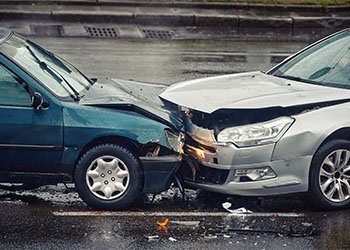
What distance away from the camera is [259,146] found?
6.60 m

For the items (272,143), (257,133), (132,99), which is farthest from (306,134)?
(132,99)

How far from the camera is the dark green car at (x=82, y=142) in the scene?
21.5ft

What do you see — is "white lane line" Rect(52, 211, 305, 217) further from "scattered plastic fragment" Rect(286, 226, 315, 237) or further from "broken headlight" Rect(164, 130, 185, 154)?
"broken headlight" Rect(164, 130, 185, 154)

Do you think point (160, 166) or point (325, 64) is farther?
point (325, 64)

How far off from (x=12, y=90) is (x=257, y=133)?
86.6 inches

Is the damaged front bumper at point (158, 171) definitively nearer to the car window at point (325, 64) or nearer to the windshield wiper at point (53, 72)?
the windshield wiper at point (53, 72)

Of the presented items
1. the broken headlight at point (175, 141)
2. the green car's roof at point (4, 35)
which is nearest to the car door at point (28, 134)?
the green car's roof at point (4, 35)

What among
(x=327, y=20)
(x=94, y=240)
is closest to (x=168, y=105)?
(x=94, y=240)

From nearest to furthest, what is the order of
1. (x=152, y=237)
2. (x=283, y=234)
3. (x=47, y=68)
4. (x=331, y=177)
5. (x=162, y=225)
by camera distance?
(x=152, y=237)
(x=283, y=234)
(x=162, y=225)
(x=331, y=177)
(x=47, y=68)

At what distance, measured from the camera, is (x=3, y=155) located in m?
6.60

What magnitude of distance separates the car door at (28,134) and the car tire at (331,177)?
7.41 feet

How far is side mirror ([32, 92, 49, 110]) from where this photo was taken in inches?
257

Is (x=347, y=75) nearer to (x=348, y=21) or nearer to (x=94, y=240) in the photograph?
(x=94, y=240)

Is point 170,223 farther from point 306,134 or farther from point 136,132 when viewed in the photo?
point 306,134
